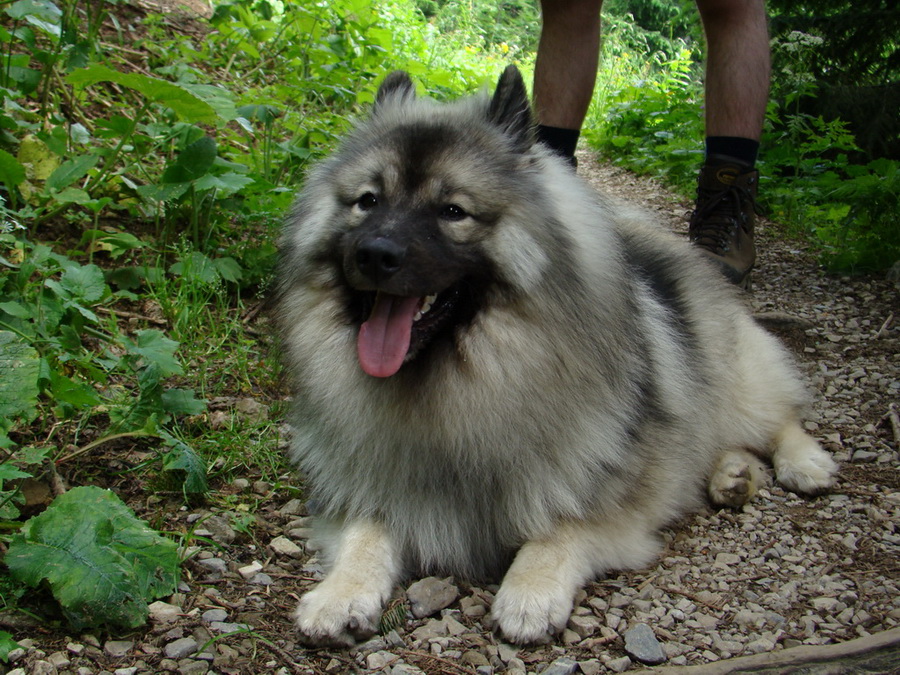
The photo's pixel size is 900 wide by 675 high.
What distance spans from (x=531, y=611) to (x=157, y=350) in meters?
1.36

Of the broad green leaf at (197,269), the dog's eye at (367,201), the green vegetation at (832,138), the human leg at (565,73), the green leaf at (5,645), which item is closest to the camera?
the green leaf at (5,645)

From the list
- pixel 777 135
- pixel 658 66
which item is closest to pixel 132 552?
pixel 777 135

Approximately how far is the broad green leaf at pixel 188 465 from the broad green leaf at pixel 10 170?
1.27 metres

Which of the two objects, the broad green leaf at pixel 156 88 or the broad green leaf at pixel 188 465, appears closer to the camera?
the broad green leaf at pixel 188 465

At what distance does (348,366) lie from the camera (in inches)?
87.8

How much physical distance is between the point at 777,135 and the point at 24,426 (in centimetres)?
524

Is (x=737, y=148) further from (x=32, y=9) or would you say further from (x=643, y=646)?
(x=32, y=9)

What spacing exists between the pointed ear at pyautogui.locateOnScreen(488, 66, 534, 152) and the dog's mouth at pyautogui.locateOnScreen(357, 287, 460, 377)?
1.88ft

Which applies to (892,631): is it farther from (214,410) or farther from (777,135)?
(777,135)

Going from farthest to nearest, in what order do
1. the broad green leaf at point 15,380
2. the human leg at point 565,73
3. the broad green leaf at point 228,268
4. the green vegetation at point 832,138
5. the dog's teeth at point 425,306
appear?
the green vegetation at point 832,138 < the human leg at point 565,73 < the broad green leaf at point 228,268 < the dog's teeth at point 425,306 < the broad green leaf at point 15,380

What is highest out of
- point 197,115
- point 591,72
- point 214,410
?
point 591,72

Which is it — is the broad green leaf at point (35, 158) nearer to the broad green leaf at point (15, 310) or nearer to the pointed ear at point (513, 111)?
the broad green leaf at point (15, 310)

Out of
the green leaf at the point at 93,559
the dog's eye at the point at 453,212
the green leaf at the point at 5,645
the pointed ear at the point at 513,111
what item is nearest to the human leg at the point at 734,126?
the pointed ear at the point at 513,111

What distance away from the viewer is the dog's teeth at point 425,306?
213 cm
